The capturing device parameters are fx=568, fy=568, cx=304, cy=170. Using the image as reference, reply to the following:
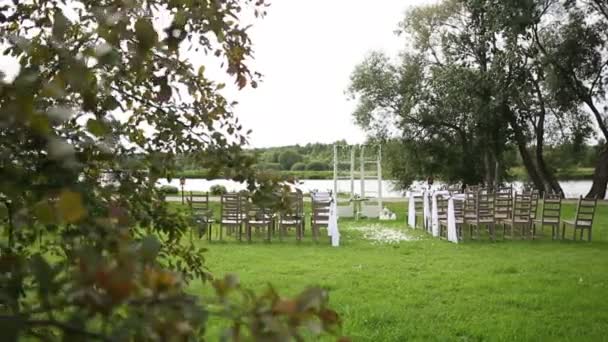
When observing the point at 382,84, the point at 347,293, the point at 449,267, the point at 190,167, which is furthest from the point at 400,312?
the point at 382,84

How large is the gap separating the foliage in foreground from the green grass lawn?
116 centimetres

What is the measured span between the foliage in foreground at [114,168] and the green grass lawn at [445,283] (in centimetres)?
116

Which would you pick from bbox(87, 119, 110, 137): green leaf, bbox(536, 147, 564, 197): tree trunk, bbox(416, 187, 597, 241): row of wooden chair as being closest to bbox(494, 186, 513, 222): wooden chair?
bbox(416, 187, 597, 241): row of wooden chair

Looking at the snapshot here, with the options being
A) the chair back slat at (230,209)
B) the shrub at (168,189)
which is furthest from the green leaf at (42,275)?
the chair back slat at (230,209)

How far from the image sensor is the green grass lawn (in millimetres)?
5223

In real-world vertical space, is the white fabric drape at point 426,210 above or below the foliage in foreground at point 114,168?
below

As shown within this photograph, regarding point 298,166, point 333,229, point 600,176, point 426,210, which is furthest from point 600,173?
point 298,166

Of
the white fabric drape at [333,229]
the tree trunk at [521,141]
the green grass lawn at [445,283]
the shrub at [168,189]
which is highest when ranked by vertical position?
the tree trunk at [521,141]

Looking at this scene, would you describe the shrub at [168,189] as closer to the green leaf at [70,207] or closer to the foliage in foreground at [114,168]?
the foliage in foreground at [114,168]

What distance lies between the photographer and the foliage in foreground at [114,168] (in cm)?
67

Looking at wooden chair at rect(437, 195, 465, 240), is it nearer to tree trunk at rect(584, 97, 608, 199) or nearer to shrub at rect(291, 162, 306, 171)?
shrub at rect(291, 162, 306, 171)

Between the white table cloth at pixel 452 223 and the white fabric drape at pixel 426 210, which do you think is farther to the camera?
the white fabric drape at pixel 426 210

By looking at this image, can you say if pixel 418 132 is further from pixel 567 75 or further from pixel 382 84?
pixel 567 75

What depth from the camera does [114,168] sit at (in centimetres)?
188
